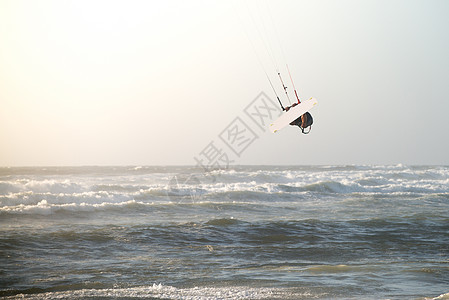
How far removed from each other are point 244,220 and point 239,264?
5.13 m

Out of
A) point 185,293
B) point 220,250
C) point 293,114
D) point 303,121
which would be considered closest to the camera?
point 185,293

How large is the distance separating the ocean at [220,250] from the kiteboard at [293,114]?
8.18 feet

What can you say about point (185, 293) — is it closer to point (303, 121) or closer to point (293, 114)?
point (293, 114)

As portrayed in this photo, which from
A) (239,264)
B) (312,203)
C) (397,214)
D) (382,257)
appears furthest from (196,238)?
(312,203)

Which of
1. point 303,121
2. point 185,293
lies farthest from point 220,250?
point 185,293

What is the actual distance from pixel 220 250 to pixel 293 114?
3.30 m

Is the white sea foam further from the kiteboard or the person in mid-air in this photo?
the person in mid-air

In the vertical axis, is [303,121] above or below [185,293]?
above

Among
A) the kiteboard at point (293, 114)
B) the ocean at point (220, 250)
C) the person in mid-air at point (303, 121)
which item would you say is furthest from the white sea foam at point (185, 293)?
the person in mid-air at point (303, 121)

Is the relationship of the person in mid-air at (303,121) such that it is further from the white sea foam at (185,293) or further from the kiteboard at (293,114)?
the white sea foam at (185,293)

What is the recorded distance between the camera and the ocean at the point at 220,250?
7.07 meters

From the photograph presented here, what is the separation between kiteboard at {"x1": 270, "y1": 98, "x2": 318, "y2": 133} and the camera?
29.1ft

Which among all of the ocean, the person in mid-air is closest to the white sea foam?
the ocean

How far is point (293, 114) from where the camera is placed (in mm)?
8922
